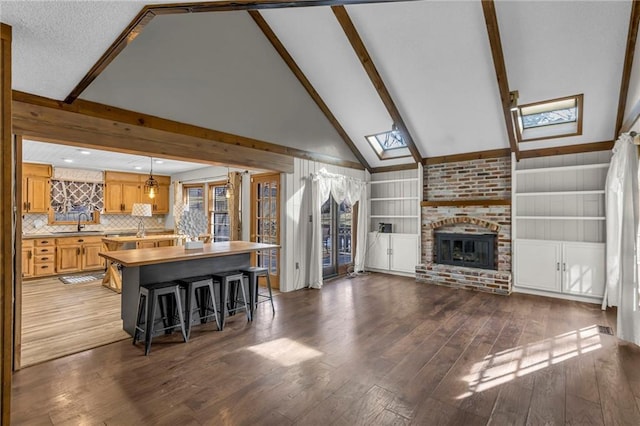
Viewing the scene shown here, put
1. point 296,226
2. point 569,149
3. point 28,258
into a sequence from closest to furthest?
point 569,149
point 296,226
point 28,258

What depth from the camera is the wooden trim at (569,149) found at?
5012mm

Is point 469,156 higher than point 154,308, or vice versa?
point 469,156

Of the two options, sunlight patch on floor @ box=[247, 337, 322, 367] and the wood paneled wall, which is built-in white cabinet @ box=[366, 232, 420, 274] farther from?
the wood paneled wall

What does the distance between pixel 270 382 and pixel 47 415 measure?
5.09ft

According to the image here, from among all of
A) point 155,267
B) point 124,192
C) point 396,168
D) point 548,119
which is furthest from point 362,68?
point 124,192

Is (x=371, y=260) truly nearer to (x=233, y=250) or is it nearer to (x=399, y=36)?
(x=233, y=250)

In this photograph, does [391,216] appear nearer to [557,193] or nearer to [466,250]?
[466,250]

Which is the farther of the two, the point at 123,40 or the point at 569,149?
the point at 569,149

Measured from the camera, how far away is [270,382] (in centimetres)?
263

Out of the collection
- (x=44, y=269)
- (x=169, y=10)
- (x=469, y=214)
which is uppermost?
(x=169, y=10)

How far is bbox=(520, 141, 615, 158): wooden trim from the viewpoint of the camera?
197 inches

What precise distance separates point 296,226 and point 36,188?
19.4 ft

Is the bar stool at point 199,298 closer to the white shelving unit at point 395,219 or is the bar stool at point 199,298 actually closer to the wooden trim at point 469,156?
the white shelving unit at point 395,219

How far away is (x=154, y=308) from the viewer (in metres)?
3.26
